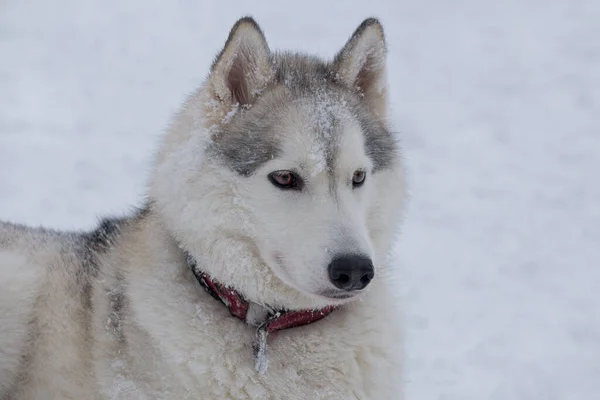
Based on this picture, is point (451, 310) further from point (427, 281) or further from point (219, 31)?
point (219, 31)

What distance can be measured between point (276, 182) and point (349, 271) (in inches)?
21.7

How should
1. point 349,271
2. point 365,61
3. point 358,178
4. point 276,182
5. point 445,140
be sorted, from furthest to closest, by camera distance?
point 445,140 → point 365,61 → point 358,178 → point 276,182 → point 349,271

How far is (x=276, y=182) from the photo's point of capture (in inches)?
126

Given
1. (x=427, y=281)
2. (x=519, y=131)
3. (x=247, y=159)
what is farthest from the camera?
(x=519, y=131)

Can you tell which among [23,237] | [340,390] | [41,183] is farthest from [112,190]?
[340,390]

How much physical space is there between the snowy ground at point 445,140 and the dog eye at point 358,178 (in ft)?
3.75

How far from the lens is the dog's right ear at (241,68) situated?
3.29m

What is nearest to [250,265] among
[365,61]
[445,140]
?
[365,61]

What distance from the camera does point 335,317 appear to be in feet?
11.2

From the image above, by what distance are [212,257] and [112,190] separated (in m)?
4.12

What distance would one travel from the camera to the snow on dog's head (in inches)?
120

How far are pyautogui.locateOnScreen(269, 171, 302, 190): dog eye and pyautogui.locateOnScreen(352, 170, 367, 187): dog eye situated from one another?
0.27m

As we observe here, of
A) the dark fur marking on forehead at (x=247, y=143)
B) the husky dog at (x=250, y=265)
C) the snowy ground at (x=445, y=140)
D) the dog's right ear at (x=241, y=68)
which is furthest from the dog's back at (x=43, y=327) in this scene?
the dog's right ear at (x=241, y=68)

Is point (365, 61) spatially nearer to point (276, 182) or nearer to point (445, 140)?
point (276, 182)
